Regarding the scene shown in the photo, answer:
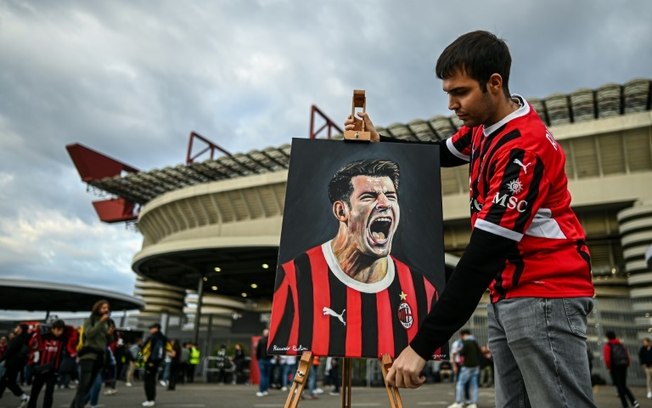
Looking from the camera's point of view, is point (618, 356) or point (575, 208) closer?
point (618, 356)

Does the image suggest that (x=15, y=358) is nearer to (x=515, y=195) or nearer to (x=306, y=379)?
(x=306, y=379)

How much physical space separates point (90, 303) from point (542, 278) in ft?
83.7

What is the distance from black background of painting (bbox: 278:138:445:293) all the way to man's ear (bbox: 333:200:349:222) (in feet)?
0.13

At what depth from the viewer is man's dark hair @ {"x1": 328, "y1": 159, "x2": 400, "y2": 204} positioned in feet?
11.8

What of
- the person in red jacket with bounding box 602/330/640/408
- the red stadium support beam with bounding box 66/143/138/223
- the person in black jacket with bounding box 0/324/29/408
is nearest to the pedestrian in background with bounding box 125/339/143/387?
the person in black jacket with bounding box 0/324/29/408

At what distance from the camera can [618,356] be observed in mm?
10641

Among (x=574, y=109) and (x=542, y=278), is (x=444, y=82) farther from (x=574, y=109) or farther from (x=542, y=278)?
(x=574, y=109)

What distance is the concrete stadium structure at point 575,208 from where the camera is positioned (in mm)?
22188

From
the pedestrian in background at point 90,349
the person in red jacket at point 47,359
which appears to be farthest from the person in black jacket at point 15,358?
the pedestrian in background at point 90,349

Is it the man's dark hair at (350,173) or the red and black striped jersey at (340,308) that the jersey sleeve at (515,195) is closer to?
the red and black striped jersey at (340,308)

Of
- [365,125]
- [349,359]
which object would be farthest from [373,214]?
[349,359]

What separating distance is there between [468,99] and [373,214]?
171 cm

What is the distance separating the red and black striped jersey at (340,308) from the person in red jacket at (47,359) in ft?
21.4

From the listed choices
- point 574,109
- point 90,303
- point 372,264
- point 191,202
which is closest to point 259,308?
point 191,202
